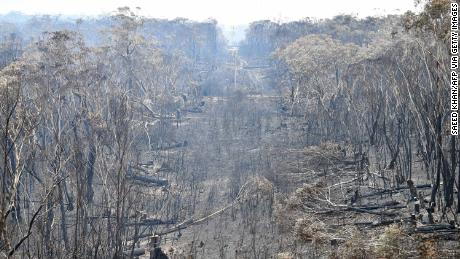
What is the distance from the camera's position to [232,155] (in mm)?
31297

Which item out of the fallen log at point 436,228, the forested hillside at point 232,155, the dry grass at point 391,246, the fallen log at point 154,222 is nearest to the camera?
the dry grass at point 391,246

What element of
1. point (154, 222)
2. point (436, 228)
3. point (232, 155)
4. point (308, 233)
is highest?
point (436, 228)

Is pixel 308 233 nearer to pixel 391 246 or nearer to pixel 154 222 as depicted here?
pixel 391 246

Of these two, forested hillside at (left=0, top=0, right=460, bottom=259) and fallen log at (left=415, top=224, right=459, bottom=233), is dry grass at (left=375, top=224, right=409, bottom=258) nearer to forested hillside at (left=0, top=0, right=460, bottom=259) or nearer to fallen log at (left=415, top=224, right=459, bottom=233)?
forested hillside at (left=0, top=0, right=460, bottom=259)

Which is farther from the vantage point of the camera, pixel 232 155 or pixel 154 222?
pixel 232 155

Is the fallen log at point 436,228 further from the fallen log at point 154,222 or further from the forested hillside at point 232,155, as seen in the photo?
A: the fallen log at point 154,222

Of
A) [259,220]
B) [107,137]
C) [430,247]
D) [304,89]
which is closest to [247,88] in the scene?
[304,89]

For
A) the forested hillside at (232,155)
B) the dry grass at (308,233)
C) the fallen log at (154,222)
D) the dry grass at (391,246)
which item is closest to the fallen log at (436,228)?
the forested hillside at (232,155)

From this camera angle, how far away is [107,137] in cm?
2467

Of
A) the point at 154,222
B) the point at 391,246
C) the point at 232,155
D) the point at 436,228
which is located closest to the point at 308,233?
the point at 391,246

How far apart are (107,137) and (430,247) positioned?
16.6 metres

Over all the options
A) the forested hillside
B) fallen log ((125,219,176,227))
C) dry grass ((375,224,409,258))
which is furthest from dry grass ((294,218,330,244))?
fallen log ((125,219,176,227))

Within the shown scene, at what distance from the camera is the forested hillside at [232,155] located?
50.8ft

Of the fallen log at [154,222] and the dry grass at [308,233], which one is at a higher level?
the dry grass at [308,233]
